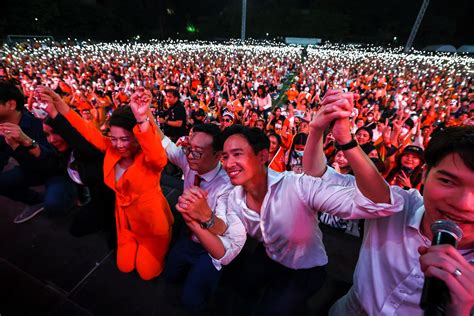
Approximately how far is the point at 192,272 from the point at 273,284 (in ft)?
2.38

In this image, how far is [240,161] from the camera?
181 cm

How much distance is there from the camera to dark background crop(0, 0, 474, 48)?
3766cm

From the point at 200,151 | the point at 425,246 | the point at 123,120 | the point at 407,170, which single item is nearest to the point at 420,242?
the point at 425,246

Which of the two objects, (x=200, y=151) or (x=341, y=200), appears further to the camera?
(x=200, y=151)

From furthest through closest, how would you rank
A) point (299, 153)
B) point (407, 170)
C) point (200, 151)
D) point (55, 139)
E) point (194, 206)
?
1. point (299, 153)
2. point (407, 170)
3. point (55, 139)
4. point (200, 151)
5. point (194, 206)

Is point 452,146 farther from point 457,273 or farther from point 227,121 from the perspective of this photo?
point 227,121

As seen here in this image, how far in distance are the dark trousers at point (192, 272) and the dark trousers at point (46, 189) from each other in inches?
62.5

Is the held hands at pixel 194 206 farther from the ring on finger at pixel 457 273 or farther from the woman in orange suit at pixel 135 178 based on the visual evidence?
the ring on finger at pixel 457 273

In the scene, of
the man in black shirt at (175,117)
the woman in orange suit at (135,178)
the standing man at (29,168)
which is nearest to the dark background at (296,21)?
the man in black shirt at (175,117)

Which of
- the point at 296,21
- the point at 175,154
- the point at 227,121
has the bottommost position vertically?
the point at 227,121

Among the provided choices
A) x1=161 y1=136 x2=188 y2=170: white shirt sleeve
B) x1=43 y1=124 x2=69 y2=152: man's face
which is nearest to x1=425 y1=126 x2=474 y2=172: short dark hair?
x1=161 y1=136 x2=188 y2=170: white shirt sleeve

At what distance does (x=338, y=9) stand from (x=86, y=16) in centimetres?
4714

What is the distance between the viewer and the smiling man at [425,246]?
70cm

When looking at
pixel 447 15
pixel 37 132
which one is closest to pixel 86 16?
pixel 37 132
